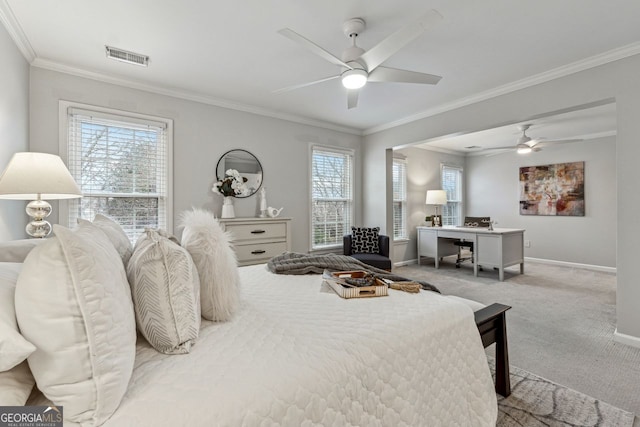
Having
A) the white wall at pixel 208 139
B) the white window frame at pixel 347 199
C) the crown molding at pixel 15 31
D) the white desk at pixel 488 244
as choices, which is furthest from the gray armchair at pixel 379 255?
the crown molding at pixel 15 31

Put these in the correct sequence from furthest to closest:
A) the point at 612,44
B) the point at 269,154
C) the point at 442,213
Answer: the point at 442,213 < the point at 269,154 < the point at 612,44

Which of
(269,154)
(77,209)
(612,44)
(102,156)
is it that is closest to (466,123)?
(612,44)

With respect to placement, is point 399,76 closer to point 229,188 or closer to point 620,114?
point 620,114

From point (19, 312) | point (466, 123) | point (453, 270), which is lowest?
point (453, 270)

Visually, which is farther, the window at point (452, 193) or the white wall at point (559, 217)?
the window at point (452, 193)

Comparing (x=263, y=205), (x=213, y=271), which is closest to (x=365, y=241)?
(x=263, y=205)

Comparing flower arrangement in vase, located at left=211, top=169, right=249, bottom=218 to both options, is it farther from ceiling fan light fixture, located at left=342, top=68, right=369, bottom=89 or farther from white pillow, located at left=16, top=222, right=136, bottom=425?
white pillow, located at left=16, top=222, right=136, bottom=425

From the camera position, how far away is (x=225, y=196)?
148 inches

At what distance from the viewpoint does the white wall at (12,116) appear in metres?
2.18

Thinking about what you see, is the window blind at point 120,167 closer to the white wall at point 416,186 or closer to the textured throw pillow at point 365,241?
the textured throw pillow at point 365,241

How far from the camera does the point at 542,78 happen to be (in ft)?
10.2

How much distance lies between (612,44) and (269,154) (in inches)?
148

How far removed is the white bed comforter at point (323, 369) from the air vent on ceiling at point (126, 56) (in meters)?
2.56

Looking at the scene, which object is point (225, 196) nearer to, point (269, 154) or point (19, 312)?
point (269, 154)
